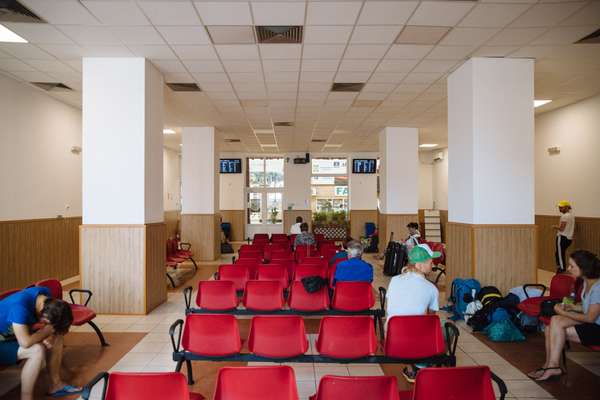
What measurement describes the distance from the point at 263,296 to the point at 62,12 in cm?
389

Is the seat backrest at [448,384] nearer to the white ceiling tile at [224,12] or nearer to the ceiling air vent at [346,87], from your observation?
the white ceiling tile at [224,12]

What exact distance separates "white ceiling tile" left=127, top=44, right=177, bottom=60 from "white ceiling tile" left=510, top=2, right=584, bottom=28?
4519mm

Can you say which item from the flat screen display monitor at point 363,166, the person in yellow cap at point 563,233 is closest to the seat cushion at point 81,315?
the person in yellow cap at point 563,233

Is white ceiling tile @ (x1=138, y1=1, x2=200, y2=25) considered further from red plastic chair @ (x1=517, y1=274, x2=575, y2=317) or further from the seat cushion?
red plastic chair @ (x1=517, y1=274, x2=575, y2=317)

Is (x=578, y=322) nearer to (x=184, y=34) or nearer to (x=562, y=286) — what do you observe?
(x=562, y=286)

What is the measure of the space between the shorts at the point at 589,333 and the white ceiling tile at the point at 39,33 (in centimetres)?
656

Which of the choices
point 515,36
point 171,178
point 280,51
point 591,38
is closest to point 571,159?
point 591,38

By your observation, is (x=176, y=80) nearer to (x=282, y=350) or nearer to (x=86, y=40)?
(x=86, y=40)

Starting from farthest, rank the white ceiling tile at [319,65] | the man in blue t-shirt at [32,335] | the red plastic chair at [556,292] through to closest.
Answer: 1. the white ceiling tile at [319,65]
2. the red plastic chair at [556,292]
3. the man in blue t-shirt at [32,335]

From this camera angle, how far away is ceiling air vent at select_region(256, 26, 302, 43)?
Answer: 197 inches

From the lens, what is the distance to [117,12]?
4496 mm

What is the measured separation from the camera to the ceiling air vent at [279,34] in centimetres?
501

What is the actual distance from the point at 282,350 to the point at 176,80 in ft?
18.1

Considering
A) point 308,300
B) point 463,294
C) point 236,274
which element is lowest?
point 463,294
